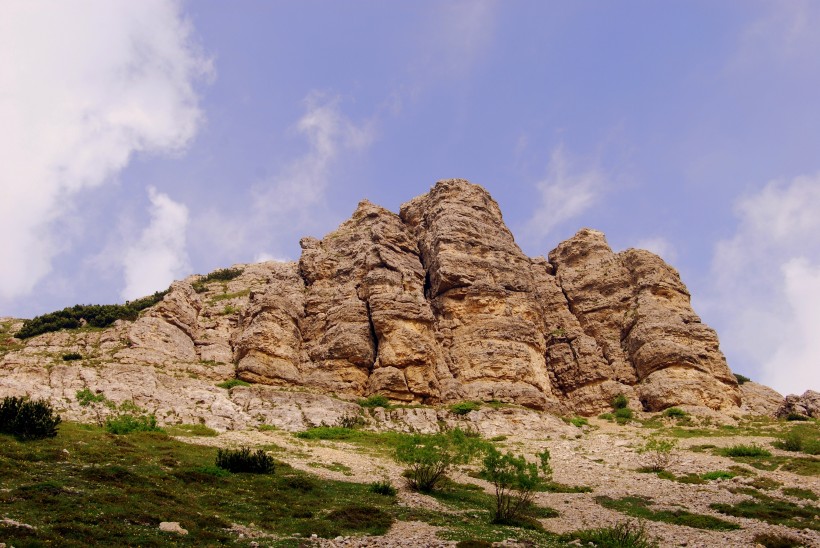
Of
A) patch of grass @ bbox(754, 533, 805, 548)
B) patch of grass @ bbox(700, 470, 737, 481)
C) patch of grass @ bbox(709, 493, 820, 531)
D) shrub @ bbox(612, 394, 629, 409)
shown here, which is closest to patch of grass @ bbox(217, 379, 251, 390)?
shrub @ bbox(612, 394, 629, 409)

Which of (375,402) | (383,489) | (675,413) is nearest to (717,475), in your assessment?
(383,489)

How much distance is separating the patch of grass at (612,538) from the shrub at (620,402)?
4110 cm

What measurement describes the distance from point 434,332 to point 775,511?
143 ft

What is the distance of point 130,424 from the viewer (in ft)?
129

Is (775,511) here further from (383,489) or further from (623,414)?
(623,414)

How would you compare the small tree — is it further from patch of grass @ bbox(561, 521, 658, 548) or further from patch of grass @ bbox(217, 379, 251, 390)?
patch of grass @ bbox(217, 379, 251, 390)

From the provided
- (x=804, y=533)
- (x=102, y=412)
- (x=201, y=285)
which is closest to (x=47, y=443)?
(x=102, y=412)

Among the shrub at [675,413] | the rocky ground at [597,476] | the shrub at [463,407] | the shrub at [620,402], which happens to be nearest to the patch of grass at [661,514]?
the rocky ground at [597,476]

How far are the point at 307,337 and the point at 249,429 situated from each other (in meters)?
22.8

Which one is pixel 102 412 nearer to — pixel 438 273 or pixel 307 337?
pixel 307 337

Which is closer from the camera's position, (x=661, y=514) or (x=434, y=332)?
(x=661, y=514)

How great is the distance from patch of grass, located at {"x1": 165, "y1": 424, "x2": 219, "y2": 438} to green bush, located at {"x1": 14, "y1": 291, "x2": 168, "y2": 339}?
30114 mm

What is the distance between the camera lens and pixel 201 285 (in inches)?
3465

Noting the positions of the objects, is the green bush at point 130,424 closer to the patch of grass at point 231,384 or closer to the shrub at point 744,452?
the patch of grass at point 231,384
